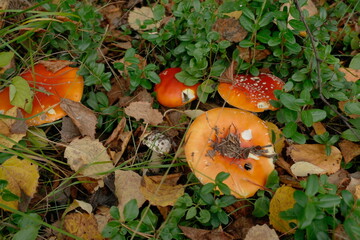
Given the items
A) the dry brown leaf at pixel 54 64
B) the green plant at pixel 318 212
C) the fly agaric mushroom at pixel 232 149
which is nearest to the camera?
the green plant at pixel 318 212

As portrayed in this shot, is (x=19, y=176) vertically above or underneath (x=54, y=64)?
underneath

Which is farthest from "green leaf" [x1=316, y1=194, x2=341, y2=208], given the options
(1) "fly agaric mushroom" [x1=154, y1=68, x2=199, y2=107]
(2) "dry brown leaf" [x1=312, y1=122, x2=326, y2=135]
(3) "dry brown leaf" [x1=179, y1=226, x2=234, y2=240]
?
(1) "fly agaric mushroom" [x1=154, y1=68, x2=199, y2=107]

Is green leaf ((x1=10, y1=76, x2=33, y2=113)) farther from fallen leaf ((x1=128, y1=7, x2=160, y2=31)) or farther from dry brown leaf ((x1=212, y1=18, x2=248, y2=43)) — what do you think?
dry brown leaf ((x1=212, y1=18, x2=248, y2=43))

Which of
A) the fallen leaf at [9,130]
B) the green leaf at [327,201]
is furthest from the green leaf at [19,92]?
the green leaf at [327,201]

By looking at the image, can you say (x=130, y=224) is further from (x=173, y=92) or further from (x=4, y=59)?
(x=4, y=59)

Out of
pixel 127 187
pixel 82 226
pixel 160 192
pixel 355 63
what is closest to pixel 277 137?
pixel 355 63

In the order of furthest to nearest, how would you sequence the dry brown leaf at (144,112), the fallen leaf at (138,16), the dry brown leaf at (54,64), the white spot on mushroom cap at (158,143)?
the fallen leaf at (138,16) < the dry brown leaf at (54,64) < the dry brown leaf at (144,112) < the white spot on mushroom cap at (158,143)

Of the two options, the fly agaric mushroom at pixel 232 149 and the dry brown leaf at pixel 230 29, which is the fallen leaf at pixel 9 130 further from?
the dry brown leaf at pixel 230 29
